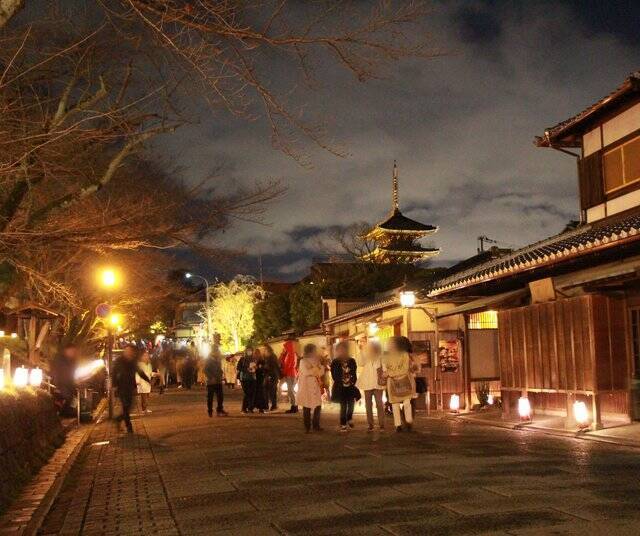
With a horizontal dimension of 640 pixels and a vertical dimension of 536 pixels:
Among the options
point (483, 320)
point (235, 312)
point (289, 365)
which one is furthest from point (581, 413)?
point (235, 312)

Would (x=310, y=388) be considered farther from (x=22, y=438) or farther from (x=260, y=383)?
(x=260, y=383)

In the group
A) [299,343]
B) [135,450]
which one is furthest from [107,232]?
[299,343]

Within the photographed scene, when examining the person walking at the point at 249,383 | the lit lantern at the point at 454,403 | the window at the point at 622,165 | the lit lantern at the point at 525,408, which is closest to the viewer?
the window at the point at 622,165

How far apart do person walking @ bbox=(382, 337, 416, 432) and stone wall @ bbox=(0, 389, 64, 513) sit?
6.23 metres

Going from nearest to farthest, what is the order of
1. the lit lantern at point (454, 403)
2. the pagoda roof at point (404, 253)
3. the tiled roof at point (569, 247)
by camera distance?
the tiled roof at point (569, 247) < the lit lantern at point (454, 403) < the pagoda roof at point (404, 253)

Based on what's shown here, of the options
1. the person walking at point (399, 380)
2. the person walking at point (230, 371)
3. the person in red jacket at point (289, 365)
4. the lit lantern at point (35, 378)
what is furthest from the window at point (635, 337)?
the person walking at point (230, 371)

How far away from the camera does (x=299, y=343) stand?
133ft

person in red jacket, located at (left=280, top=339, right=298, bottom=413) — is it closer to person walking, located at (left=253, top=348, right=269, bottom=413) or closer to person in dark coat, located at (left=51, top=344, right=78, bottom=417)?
person walking, located at (left=253, top=348, right=269, bottom=413)

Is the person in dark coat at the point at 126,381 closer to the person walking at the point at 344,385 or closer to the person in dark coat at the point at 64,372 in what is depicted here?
the person in dark coat at the point at 64,372

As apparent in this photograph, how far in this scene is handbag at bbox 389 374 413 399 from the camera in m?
13.7

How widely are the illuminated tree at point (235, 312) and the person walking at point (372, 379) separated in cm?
4791

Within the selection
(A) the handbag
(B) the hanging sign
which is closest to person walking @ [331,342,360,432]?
(A) the handbag

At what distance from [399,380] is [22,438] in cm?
673

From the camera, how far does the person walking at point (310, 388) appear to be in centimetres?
1437
